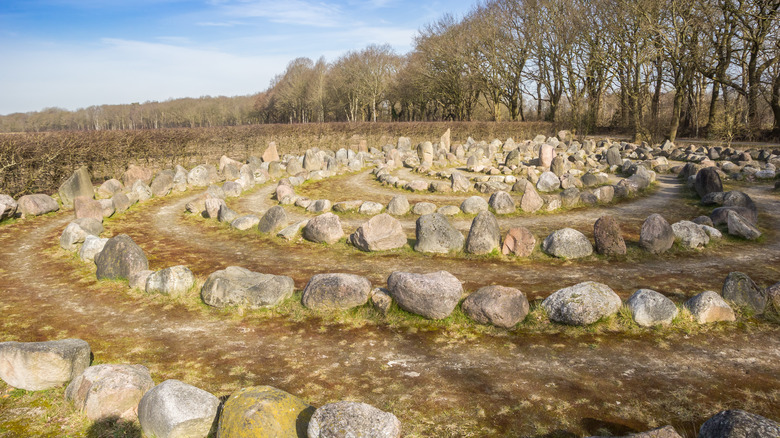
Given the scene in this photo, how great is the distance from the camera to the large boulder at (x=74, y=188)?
15.2 m

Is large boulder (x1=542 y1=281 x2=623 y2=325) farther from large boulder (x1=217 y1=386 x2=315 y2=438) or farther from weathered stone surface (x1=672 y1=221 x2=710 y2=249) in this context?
weathered stone surface (x1=672 y1=221 x2=710 y2=249)

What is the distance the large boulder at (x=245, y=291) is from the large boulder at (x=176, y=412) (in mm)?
2931

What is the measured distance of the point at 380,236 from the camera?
10359 millimetres

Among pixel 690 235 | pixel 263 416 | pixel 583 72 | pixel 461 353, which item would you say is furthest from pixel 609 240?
pixel 583 72

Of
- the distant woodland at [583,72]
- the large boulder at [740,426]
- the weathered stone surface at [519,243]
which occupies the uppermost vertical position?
the distant woodland at [583,72]

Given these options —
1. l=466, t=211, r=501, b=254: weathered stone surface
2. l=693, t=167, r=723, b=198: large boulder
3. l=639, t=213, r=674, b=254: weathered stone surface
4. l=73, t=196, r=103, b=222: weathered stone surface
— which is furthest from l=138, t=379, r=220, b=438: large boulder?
l=693, t=167, r=723, b=198: large boulder

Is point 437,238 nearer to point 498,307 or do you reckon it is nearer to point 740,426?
point 498,307

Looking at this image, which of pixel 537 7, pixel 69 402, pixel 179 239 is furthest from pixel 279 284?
pixel 537 7

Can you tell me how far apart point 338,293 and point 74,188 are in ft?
40.7

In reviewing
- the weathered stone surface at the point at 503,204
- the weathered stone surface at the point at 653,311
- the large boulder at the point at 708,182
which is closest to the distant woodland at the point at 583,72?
the large boulder at the point at 708,182

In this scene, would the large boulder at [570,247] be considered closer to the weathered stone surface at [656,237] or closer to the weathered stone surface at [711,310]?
the weathered stone surface at [656,237]

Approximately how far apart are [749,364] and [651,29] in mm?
27478

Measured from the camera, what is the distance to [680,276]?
8.63 m

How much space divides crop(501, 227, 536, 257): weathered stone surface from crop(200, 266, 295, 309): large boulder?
4460 mm
